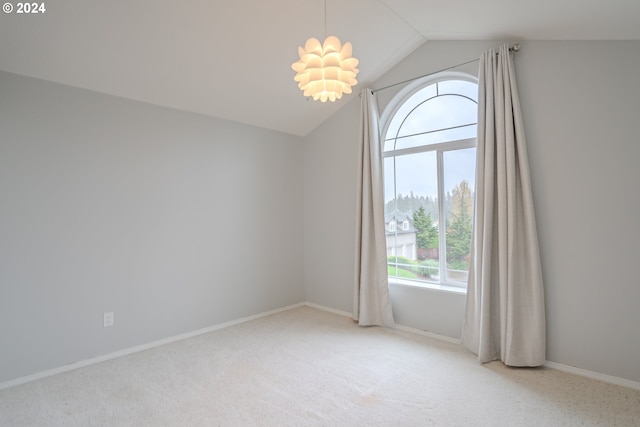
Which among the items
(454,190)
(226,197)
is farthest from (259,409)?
(454,190)

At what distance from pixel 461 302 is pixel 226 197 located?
2.76m

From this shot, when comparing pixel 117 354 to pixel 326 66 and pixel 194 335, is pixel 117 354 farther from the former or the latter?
pixel 326 66

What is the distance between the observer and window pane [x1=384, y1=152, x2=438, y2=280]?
3508 mm

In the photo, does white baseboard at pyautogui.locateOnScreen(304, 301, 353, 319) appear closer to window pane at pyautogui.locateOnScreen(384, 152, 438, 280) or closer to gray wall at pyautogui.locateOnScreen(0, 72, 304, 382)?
gray wall at pyautogui.locateOnScreen(0, 72, 304, 382)

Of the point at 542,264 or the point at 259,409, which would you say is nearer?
the point at 259,409

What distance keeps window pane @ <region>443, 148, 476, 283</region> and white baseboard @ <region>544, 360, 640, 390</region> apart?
970 millimetres

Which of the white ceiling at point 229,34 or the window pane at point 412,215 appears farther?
the window pane at point 412,215

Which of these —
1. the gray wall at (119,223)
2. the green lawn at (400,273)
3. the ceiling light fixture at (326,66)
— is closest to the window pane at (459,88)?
the ceiling light fixture at (326,66)

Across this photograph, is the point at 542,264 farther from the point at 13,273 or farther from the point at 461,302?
the point at 13,273

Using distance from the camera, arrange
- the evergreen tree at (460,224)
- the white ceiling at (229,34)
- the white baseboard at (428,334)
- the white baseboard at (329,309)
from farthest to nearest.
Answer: the white baseboard at (329,309)
the evergreen tree at (460,224)
the white baseboard at (428,334)
the white ceiling at (229,34)

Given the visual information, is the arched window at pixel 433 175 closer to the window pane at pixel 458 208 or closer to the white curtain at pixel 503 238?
the window pane at pixel 458 208

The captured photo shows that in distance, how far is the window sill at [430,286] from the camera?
10.4 ft

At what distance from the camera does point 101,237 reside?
2.86 metres

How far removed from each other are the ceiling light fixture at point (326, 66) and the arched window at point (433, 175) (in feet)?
5.88
